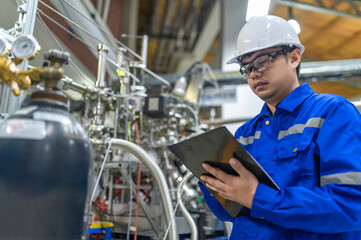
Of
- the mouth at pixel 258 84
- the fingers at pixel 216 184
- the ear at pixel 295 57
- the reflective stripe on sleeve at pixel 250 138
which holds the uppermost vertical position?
the ear at pixel 295 57

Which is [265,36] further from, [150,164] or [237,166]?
[150,164]

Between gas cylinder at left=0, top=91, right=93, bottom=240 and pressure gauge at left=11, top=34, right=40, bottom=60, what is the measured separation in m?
0.10

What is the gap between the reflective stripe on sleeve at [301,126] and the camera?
2.86 feet

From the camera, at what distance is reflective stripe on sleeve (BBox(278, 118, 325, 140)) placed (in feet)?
2.86

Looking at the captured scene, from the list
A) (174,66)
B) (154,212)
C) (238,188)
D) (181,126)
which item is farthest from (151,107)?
(174,66)

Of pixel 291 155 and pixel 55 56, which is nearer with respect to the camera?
pixel 55 56

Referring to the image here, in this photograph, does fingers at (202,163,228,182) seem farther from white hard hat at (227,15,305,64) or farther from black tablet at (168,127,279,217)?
white hard hat at (227,15,305,64)

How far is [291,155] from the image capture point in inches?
34.6

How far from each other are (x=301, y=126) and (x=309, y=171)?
0.14 metres

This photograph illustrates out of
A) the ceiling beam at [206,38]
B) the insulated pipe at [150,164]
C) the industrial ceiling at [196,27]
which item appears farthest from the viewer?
the ceiling beam at [206,38]

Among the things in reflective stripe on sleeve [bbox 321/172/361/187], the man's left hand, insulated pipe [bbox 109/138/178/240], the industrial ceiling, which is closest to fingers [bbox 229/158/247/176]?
the man's left hand

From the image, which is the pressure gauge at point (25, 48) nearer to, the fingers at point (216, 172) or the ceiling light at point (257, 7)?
the fingers at point (216, 172)

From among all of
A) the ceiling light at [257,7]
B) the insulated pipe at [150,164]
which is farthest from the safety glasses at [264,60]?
the insulated pipe at [150,164]

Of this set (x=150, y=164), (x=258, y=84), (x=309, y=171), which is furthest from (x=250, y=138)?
(x=150, y=164)
